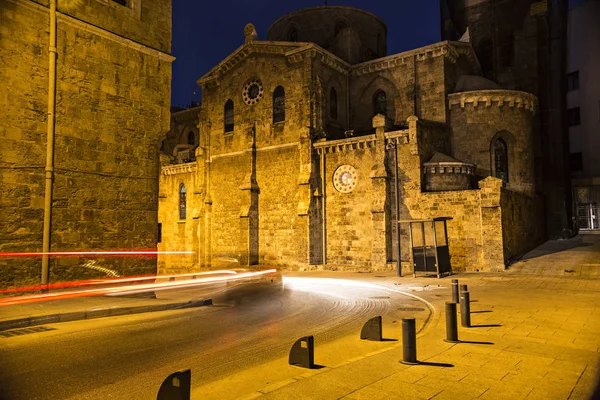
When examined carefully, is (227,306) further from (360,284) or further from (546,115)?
(546,115)

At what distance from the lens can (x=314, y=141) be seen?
25.4 metres

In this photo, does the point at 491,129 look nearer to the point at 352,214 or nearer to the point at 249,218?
the point at 352,214

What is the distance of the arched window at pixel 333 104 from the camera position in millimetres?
27562

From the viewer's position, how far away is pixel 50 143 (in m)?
10.5

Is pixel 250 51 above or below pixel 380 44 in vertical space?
below

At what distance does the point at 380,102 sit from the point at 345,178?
274 inches

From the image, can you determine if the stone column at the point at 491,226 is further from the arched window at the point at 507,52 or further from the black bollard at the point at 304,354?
the black bollard at the point at 304,354

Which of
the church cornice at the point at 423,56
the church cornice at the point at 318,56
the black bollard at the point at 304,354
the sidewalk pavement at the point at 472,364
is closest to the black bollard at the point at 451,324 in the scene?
the sidewalk pavement at the point at 472,364

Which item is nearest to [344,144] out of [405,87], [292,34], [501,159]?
[405,87]

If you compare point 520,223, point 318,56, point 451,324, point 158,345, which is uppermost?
point 318,56

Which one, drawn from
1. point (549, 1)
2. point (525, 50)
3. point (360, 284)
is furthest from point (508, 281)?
point (549, 1)

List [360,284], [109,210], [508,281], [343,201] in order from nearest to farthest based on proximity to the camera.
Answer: [109,210] → [508,281] → [360,284] → [343,201]

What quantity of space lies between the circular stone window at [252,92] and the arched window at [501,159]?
15.2 metres

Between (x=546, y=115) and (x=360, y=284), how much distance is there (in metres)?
18.6
